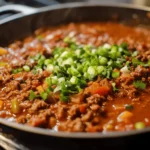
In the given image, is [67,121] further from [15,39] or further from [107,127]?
[15,39]

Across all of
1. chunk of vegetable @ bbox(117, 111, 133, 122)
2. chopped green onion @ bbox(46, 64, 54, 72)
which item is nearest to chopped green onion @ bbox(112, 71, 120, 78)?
chunk of vegetable @ bbox(117, 111, 133, 122)

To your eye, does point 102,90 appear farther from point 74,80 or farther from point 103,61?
point 103,61

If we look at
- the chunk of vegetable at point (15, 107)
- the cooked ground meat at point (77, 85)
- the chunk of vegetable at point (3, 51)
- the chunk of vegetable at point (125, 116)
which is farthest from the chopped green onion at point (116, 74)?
the chunk of vegetable at point (3, 51)

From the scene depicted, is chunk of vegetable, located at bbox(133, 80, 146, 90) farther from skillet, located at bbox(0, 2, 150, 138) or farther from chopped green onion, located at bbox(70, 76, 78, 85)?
skillet, located at bbox(0, 2, 150, 138)

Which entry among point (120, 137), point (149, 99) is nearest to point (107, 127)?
point (120, 137)

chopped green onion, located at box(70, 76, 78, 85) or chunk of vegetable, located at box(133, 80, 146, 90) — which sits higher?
chopped green onion, located at box(70, 76, 78, 85)

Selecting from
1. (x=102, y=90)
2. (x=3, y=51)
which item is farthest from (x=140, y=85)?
(x=3, y=51)

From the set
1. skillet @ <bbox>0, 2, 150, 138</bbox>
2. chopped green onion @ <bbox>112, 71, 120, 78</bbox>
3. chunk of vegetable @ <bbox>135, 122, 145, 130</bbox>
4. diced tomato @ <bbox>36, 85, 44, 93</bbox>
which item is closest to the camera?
chunk of vegetable @ <bbox>135, 122, 145, 130</bbox>

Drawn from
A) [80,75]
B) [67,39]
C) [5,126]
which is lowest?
[5,126]
